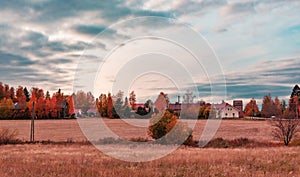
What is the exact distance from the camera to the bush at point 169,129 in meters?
32.3

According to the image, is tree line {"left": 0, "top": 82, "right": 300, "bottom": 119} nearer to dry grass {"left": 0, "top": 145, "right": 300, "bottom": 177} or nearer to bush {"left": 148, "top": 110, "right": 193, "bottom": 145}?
bush {"left": 148, "top": 110, "right": 193, "bottom": 145}

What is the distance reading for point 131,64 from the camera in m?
18.7

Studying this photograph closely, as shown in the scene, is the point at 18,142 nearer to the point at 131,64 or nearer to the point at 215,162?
the point at 131,64

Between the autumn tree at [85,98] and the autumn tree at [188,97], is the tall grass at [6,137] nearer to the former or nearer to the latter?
the autumn tree at [85,98]

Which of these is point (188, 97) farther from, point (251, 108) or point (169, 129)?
point (251, 108)

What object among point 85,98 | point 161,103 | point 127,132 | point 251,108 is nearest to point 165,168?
point 85,98

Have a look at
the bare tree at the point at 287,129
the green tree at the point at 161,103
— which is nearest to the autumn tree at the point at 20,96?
the green tree at the point at 161,103

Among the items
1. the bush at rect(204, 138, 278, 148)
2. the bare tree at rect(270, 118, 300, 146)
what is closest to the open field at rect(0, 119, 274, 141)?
the bare tree at rect(270, 118, 300, 146)

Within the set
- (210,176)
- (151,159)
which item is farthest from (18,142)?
(210,176)

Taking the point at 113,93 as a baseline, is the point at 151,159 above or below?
below

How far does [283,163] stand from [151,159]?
18.6 ft

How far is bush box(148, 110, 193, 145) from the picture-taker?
32.3 meters

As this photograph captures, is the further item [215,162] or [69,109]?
[69,109]

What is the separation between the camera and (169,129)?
33969 mm
